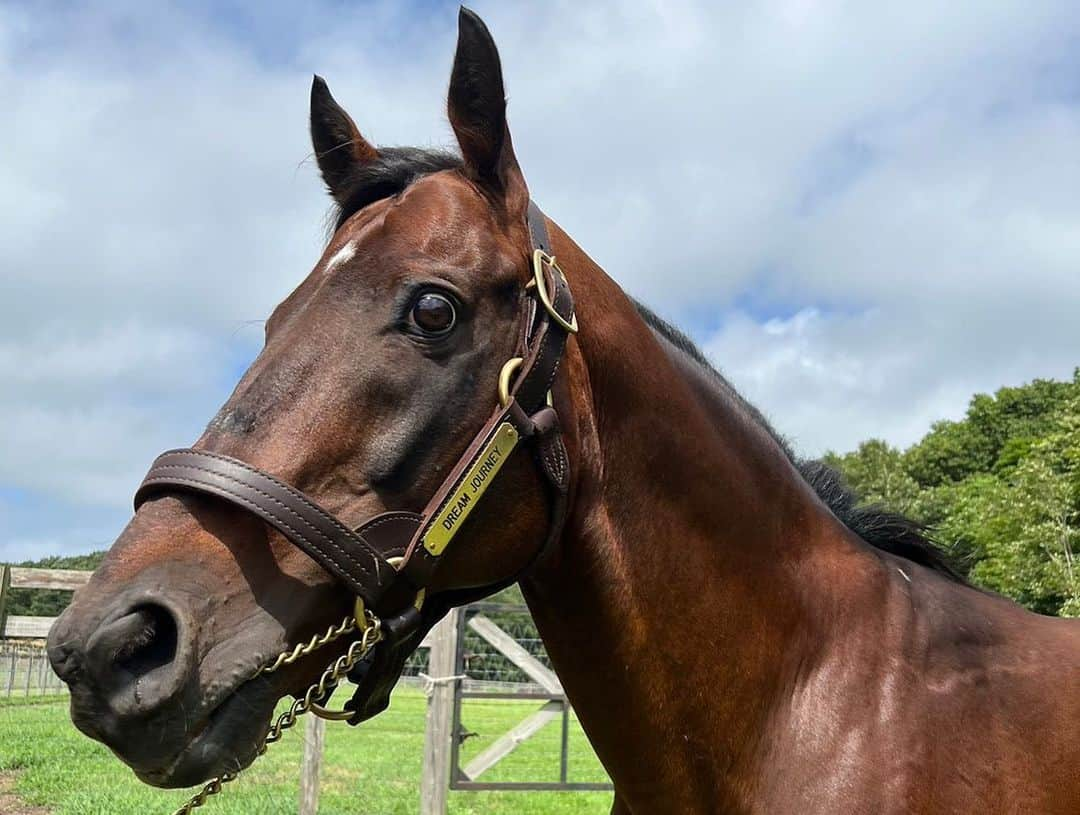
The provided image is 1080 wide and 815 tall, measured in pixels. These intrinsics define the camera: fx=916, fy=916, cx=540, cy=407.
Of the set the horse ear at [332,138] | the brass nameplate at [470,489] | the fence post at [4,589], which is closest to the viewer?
the brass nameplate at [470,489]

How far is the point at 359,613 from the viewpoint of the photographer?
2.04m

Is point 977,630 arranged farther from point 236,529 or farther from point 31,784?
point 31,784

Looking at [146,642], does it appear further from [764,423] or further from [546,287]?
[764,423]

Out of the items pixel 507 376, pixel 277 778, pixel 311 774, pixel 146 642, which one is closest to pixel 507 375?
pixel 507 376

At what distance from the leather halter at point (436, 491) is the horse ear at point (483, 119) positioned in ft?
0.37

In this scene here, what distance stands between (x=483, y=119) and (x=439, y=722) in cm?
663

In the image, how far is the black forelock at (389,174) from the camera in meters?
2.58

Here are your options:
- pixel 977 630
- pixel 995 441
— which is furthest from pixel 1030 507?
pixel 977 630

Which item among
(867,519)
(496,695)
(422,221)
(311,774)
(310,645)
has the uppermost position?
A: (422,221)

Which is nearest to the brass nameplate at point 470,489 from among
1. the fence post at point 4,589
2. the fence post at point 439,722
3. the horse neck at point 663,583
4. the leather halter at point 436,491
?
the leather halter at point 436,491

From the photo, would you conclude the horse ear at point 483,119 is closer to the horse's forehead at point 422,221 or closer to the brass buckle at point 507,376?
the horse's forehead at point 422,221

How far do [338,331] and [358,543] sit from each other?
508mm

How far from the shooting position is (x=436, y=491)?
7.04ft

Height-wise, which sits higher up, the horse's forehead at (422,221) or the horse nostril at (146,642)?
the horse's forehead at (422,221)
